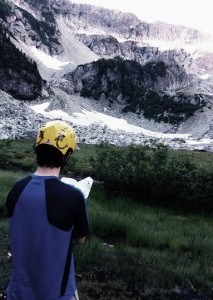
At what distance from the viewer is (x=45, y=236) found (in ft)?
12.9

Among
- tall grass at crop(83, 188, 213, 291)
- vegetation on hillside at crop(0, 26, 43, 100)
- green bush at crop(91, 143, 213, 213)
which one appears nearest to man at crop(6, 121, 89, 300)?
tall grass at crop(83, 188, 213, 291)

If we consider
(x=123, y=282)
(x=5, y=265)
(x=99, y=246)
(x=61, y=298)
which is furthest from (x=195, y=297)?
(x=61, y=298)

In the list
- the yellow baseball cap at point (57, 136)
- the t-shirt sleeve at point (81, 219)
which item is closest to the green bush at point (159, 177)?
the t-shirt sleeve at point (81, 219)

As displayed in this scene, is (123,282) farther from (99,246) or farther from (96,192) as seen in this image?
(96,192)

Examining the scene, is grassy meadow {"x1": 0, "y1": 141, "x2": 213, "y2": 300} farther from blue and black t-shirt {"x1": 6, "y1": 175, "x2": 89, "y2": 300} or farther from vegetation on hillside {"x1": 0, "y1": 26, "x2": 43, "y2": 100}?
vegetation on hillside {"x1": 0, "y1": 26, "x2": 43, "y2": 100}

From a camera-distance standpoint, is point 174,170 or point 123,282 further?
point 174,170

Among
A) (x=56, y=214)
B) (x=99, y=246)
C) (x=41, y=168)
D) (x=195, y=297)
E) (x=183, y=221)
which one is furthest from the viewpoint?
(x=183, y=221)

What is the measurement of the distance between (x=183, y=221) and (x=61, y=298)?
528 inches

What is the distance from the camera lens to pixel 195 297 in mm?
8953

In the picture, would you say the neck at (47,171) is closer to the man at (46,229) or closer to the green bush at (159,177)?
the man at (46,229)

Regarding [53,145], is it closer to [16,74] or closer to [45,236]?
[45,236]

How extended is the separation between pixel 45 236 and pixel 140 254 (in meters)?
7.34

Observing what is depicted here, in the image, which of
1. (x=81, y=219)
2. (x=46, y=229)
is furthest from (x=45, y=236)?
(x=81, y=219)

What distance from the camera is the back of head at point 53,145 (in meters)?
4.13
